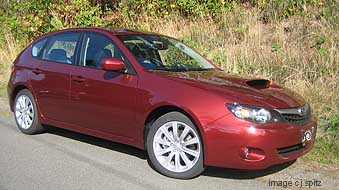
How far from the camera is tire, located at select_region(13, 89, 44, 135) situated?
723 cm

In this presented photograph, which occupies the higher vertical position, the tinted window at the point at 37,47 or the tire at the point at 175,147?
the tinted window at the point at 37,47

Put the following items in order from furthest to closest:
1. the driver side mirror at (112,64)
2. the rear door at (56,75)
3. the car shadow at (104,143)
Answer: the rear door at (56,75) < the car shadow at (104,143) < the driver side mirror at (112,64)

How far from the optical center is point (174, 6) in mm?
13703

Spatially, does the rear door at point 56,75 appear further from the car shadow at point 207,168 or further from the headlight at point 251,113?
the headlight at point 251,113

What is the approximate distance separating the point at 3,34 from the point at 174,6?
6282 millimetres

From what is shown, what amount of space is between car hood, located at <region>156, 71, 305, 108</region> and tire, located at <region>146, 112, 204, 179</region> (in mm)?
447

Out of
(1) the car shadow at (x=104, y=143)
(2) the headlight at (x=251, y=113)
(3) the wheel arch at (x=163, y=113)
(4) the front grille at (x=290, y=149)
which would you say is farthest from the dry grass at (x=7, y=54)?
(4) the front grille at (x=290, y=149)

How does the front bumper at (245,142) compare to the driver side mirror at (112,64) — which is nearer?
the front bumper at (245,142)

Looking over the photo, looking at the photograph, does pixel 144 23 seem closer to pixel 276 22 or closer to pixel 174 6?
pixel 174 6

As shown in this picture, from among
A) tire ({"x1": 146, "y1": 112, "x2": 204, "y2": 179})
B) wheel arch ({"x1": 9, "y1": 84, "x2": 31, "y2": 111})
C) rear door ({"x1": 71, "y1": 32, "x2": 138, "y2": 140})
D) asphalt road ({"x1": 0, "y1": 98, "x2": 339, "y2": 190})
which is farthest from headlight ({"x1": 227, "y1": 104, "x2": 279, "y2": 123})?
wheel arch ({"x1": 9, "y1": 84, "x2": 31, "y2": 111})

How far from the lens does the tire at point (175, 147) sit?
17.2ft

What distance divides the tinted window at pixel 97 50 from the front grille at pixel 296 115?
2135mm

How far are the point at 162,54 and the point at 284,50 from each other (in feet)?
13.5

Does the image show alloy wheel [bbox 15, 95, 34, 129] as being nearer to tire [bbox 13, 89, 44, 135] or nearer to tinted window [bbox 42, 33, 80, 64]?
tire [bbox 13, 89, 44, 135]
